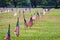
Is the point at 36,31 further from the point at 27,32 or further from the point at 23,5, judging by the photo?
the point at 23,5

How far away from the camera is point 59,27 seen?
5.75 meters

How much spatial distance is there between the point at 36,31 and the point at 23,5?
398 inches

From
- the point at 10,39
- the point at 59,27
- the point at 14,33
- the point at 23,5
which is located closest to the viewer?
the point at 10,39

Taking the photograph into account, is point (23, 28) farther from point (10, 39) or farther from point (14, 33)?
point (10, 39)

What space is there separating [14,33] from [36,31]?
1.96ft

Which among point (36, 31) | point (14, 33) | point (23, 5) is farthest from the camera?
point (23, 5)

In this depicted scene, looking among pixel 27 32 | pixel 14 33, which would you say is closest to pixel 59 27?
pixel 27 32

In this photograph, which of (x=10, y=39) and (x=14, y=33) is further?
(x=14, y=33)

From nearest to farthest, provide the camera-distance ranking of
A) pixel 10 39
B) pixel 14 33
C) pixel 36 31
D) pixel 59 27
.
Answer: pixel 10 39
pixel 14 33
pixel 36 31
pixel 59 27

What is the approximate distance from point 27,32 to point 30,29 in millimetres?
280

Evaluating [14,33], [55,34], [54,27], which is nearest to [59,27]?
[54,27]

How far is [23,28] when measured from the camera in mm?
5512

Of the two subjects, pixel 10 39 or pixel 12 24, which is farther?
pixel 12 24

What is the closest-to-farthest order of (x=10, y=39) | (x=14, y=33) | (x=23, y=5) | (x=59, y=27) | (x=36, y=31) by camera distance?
(x=10, y=39) < (x=14, y=33) < (x=36, y=31) < (x=59, y=27) < (x=23, y=5)
